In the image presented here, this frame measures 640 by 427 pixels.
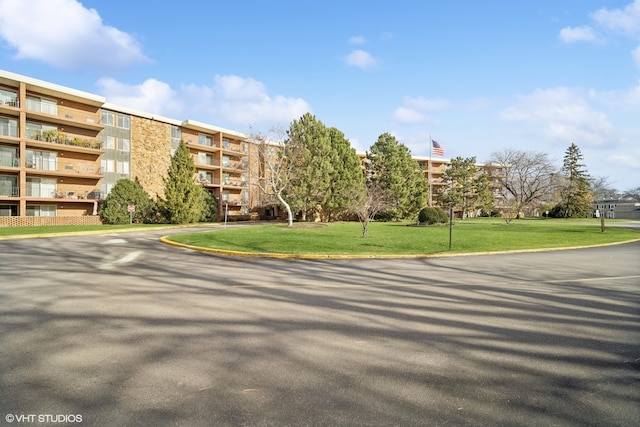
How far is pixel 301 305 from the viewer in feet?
20.1

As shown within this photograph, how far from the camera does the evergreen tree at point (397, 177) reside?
1822 inches

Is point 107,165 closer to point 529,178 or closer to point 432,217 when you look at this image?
point 432,217

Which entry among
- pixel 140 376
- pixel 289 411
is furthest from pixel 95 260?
pixel 289 411

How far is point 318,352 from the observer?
404cm

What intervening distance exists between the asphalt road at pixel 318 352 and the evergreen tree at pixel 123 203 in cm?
2851

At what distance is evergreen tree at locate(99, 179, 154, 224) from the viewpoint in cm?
3322

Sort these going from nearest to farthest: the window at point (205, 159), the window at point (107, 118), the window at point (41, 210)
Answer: the window at point (41, 210) → the window at point (107, 118) → the window at point (205, 159)

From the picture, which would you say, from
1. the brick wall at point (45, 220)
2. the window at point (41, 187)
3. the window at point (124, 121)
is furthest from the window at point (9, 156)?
the window at point (124, 121)

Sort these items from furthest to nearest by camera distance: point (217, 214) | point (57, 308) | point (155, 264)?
point (217, 214) < point (155, 264) < point (57, 308)

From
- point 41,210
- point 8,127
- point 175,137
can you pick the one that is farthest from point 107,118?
point 41,210

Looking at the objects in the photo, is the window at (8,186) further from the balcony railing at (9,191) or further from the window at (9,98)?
the window at (9,98)

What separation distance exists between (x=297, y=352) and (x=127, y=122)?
45.2 m

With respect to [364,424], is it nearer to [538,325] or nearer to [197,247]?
[538,325]

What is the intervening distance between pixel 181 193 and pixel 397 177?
94.4 feet
